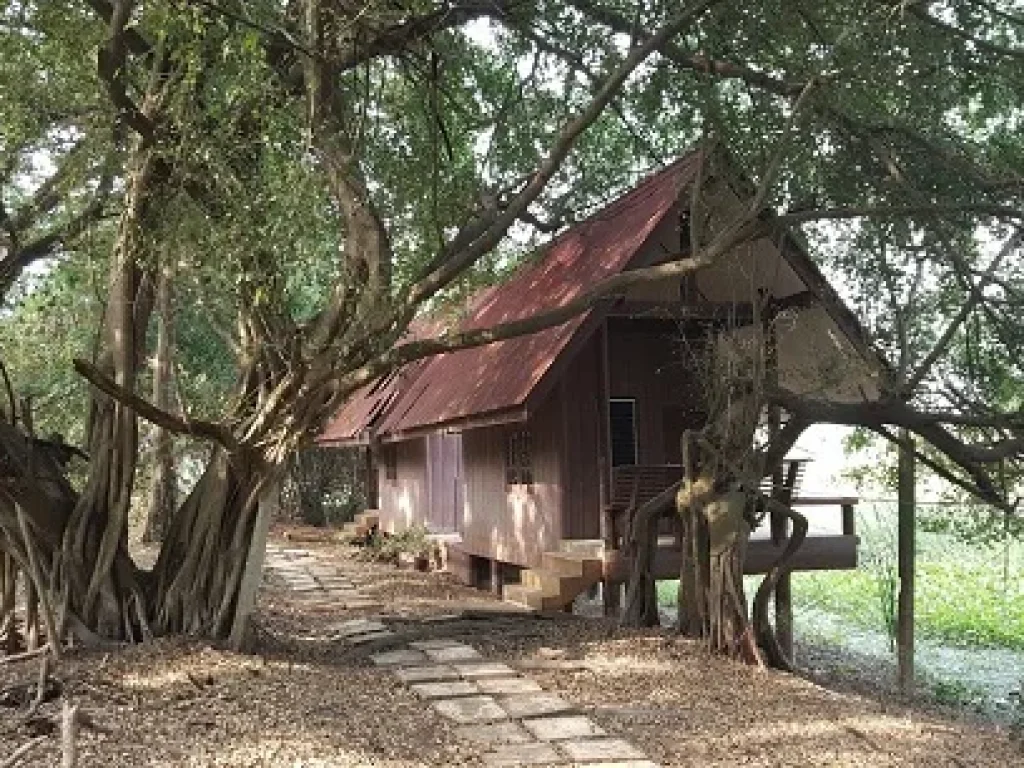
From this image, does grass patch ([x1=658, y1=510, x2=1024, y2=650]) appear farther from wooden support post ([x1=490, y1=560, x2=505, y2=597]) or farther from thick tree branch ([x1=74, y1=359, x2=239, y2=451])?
thick tree branch ([x1=74, y1=359, x2=239, y2=451])

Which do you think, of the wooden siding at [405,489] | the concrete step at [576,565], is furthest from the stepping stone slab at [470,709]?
the wooden siding at [405,489]

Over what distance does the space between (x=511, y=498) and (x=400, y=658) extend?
5497 mm

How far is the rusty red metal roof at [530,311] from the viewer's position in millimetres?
11734

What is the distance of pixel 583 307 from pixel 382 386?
45.1 ft

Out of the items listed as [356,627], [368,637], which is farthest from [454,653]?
[356,627]

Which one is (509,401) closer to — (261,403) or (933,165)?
(261,403)

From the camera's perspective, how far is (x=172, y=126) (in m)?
8.17

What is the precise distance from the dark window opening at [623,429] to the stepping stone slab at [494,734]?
7265mm

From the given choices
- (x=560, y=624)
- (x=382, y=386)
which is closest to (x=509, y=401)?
(x=560, y=624)

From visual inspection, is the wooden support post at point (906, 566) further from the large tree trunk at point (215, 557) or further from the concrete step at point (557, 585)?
the large tree trunk at point (215, 557)

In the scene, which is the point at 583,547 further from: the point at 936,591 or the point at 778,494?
the point at 936,591

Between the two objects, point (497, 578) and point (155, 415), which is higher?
point (155, 415)

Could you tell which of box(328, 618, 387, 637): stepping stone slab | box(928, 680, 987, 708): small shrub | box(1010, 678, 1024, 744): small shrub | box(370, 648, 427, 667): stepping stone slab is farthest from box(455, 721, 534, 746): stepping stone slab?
box(928, 680, 987, 708): small shrub

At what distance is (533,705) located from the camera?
7.09 m
